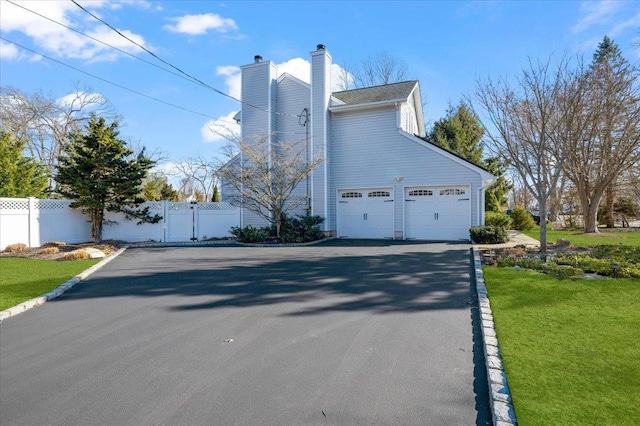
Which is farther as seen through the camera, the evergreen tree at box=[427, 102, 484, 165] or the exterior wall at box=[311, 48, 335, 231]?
the evergreen tree at box=[427, 102, 484, 165]

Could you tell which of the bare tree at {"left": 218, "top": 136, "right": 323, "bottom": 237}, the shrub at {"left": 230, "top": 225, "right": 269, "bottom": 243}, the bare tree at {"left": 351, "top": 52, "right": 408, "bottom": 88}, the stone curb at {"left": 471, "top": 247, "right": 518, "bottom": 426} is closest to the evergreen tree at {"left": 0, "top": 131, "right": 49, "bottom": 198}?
the bare tree at {"left": 218, "top": 136, "right": 323, "bottom": 237}

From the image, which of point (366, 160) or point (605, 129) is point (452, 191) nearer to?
point (366, 160)

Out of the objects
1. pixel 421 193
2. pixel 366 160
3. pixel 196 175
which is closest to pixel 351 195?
pixel 366 160

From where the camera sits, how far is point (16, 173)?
1527 cm

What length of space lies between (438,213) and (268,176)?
715cm

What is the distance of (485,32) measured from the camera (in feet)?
39.8

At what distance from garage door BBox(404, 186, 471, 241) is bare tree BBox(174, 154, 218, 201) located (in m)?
25.0

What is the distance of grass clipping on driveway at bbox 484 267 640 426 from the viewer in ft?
8.31

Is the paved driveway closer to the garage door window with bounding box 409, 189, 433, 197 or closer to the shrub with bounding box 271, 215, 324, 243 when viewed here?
the shrub with bounding box 271, 215, 324, 243

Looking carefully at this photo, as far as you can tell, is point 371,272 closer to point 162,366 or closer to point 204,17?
point 162,366

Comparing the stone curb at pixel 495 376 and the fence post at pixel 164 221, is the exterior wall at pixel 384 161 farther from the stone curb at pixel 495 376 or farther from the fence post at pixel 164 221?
the stone curb at pixel 495 376

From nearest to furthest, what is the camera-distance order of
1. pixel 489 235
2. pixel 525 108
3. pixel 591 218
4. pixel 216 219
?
pixel 525 108
pixel 489 235
pixel 216 219
pixel 591 218

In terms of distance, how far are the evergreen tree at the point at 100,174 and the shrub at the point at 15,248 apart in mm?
2370

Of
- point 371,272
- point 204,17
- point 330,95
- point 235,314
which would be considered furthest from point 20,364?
point 330,95
